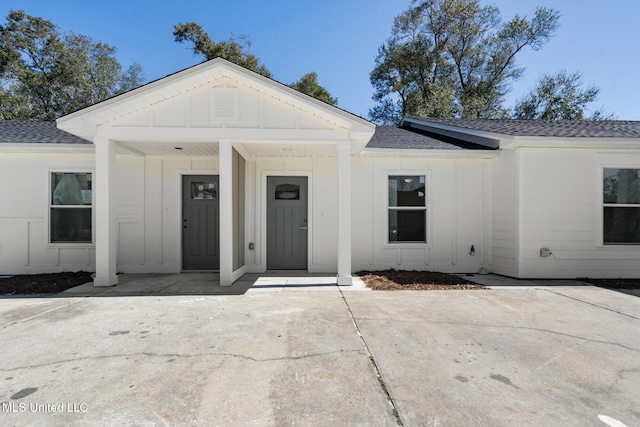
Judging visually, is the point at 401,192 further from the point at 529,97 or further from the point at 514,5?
the point at 514,5

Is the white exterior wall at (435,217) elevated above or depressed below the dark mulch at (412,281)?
above

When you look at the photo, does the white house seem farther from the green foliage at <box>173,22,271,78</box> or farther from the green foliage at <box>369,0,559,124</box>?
the green foliage at <box>173,22,271,78</box>

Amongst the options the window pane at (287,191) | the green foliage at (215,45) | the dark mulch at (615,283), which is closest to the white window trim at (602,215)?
the dark mulch at (615,283)

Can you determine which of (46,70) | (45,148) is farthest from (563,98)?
(46,70)

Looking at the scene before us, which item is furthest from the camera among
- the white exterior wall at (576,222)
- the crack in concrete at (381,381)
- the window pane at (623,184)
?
the window pane at (623,184)

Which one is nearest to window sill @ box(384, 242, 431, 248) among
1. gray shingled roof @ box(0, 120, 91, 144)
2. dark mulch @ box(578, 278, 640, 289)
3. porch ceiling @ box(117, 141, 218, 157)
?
dark mulch @ box(578, 278, 640, 289)

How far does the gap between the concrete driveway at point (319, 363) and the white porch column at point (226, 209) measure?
1.00 m

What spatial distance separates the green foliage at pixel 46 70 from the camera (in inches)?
Result: 728

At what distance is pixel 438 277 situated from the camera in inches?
251

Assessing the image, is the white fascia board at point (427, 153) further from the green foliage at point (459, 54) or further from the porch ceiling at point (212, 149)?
the green foliage at point (459, 54)

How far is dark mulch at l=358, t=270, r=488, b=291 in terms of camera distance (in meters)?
5.63

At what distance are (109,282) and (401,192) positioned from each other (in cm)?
612

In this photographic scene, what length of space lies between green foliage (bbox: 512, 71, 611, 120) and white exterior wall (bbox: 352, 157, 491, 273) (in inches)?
641

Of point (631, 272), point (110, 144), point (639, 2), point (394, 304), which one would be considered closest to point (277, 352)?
point (394, 304)
